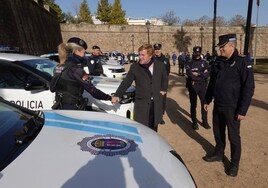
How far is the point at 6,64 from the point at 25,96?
633 mm

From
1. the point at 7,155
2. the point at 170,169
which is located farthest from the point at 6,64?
the point at 170,169

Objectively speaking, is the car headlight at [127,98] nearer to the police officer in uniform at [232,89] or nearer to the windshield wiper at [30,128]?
the police officer in uniform at [232,89]

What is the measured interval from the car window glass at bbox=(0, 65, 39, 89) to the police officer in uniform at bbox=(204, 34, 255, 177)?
2817 mm

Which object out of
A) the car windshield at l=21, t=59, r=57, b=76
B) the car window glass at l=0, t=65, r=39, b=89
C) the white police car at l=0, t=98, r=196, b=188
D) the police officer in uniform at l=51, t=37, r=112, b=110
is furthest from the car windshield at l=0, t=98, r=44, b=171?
the car windshield at l=21, t=59, r=57, b=76

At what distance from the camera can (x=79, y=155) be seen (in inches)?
91.2

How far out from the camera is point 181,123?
25.7 feet

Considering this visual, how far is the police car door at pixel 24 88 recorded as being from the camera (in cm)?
514

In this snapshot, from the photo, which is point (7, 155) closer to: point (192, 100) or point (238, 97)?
point (238, 97)

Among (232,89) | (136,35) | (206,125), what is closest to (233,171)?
(232,89)

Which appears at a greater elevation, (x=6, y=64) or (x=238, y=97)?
(x=6, y=64)

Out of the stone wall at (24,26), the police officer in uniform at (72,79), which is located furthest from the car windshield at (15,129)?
the stone wall at (24,26)

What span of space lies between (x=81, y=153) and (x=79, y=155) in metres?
0.04

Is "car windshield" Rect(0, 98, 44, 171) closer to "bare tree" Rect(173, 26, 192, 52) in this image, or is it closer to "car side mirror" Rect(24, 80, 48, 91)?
"car side mirror" Rect(24, 80, 48, 91)

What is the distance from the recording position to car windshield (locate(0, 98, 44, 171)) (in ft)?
7.35
